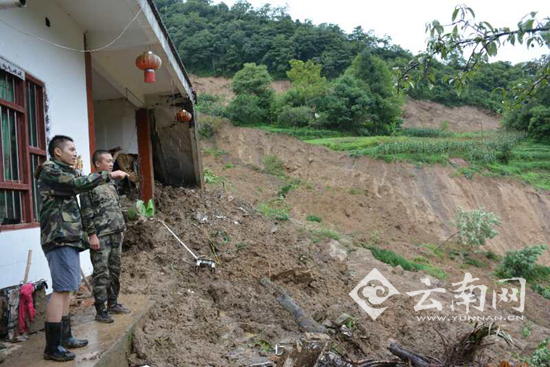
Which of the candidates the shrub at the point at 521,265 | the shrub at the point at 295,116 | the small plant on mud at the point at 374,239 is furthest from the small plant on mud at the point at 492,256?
the shrub at the point at 295,116

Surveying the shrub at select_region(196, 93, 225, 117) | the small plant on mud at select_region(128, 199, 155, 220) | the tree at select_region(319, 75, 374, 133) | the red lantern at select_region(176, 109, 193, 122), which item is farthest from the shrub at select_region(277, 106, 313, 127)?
the small plant on mud at select_region(128, 199, 155, 220)

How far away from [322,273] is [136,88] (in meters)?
4.91

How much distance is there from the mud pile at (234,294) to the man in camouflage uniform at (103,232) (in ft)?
1.53

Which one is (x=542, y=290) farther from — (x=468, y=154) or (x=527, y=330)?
(x=468, y=154)

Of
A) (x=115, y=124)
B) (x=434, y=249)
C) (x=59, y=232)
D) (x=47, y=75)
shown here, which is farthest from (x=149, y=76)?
(x=434, y=249)

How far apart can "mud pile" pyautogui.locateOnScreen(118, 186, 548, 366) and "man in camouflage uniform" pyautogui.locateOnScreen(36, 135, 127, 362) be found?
0.75 m

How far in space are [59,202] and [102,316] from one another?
1190mm

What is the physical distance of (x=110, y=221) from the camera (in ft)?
11.8

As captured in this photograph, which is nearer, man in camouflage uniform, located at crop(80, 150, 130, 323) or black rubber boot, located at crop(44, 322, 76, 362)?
black rubber boot, located at crop(44, 322, 76, 362)

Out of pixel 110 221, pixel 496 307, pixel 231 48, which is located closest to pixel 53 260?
→ pixel 110 221

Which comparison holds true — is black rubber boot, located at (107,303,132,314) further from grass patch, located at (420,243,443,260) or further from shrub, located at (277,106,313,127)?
shrub, located at (277,106,313,127)

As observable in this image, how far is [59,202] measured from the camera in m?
2.88

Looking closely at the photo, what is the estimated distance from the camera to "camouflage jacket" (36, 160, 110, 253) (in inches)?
111

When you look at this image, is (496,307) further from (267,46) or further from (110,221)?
(267,46)
